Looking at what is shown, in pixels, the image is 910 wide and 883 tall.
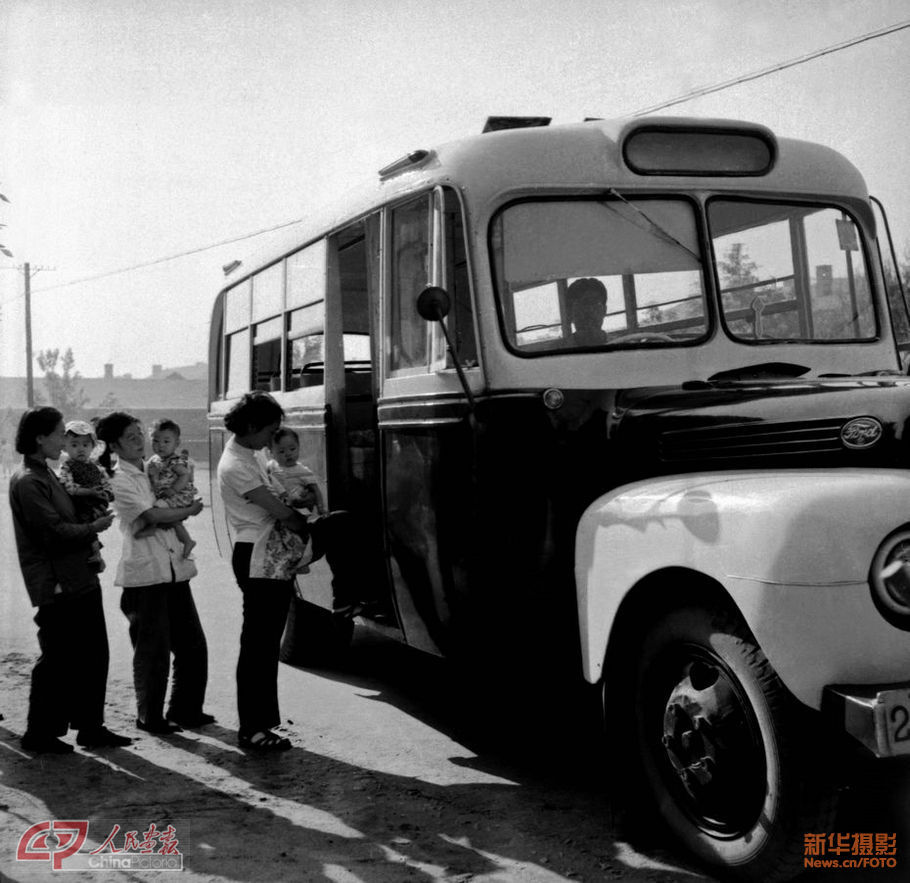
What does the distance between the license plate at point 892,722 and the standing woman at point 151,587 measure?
12.3 feet

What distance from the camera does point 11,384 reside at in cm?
8562

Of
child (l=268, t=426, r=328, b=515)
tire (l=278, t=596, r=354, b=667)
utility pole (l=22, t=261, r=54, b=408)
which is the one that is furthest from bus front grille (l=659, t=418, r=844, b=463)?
utility pole (l=22, t=261, r=54, b=408)

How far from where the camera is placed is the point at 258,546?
561 cm

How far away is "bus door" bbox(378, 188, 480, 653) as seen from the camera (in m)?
4.84

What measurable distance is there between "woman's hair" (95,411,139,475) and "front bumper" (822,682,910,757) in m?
3.83

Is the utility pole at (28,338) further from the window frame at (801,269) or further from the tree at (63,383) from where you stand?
the window frame at (801,269)

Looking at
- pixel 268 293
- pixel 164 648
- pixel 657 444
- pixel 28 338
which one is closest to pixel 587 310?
pixel 657 444

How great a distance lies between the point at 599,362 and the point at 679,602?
4.18ft

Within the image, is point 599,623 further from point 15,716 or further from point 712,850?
point 15,716

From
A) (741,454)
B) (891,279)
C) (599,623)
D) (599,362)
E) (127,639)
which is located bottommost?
(127,639)

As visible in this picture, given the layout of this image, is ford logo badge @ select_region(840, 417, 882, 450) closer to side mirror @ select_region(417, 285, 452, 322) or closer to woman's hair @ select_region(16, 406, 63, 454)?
side mirror @ select_region(417, 285, 452, 322)

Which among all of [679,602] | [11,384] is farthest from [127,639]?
[11,384]

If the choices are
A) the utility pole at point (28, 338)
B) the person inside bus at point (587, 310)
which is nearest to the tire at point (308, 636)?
the person inside bus at point (587, 310)

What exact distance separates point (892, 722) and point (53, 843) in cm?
296
